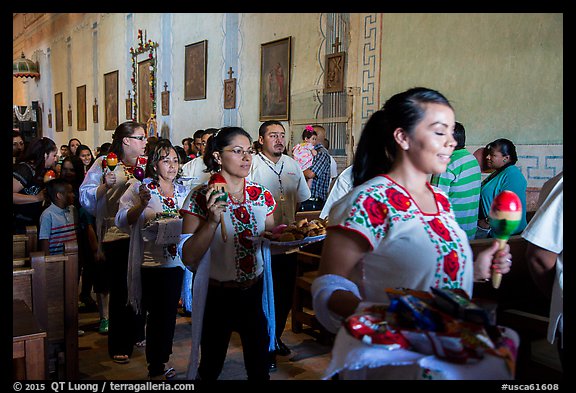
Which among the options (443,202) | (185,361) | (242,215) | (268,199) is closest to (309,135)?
(185,361)

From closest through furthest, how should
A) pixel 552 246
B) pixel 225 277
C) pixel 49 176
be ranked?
pixel 552 246
pixel 225 277
pixel 49 176

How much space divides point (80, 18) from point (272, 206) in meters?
17.8

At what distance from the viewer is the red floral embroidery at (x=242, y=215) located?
10.2ft

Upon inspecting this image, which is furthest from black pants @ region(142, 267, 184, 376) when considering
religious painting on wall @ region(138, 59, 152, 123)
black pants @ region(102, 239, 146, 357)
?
religious painting on wall @ region(138, 59, 152, 123)

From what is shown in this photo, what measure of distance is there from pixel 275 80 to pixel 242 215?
693 cm

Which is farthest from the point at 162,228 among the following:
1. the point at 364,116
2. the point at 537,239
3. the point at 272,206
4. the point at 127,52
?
the point at 127,52

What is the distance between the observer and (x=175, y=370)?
4129 millimetres

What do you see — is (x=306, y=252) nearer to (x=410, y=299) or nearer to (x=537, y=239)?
(x=537, y=239)

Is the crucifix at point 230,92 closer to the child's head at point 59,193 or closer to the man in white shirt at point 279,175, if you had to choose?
the child's head at point 59,193

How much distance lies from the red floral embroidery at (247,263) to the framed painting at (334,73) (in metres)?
5.59

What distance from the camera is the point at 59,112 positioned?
22.4 m

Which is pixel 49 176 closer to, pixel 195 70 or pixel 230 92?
pixel 230 92

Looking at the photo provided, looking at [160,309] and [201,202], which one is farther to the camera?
[160,309]
